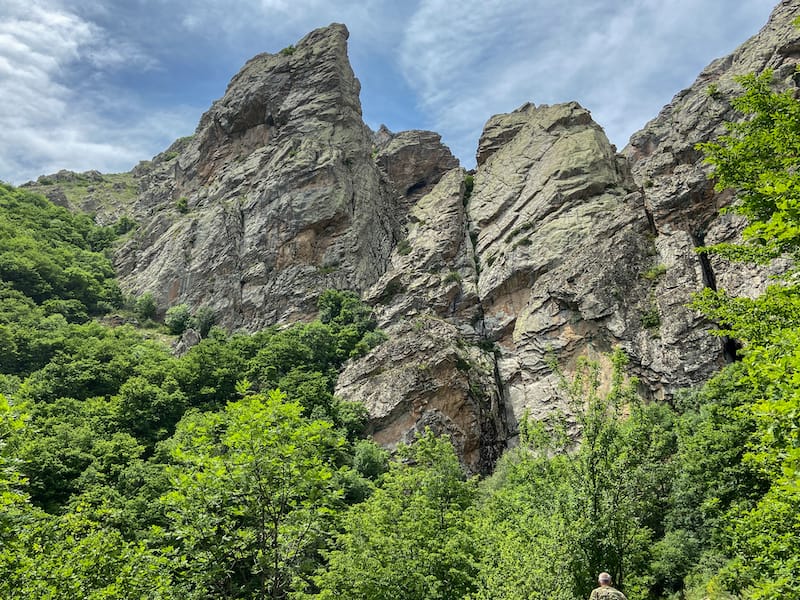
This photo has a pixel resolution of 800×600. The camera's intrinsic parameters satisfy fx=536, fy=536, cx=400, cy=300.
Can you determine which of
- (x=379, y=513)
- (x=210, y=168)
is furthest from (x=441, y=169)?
(x=379, y=513)

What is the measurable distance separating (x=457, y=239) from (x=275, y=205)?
86.0 ft

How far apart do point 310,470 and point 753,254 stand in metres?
11.3

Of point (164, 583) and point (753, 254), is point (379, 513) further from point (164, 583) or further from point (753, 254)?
point (753, 254)

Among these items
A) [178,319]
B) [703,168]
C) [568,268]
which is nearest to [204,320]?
[178,319]

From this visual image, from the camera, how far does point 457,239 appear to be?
6875 cm

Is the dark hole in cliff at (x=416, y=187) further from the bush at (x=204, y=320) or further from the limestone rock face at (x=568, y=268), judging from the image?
the bush at (x=204, y=320)

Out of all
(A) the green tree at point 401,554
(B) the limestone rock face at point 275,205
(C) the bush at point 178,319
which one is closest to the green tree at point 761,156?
(A) the green tree at point 401,554

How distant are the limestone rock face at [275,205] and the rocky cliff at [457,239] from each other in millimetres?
303

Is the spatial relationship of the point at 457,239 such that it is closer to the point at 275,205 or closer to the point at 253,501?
the point at 275,205

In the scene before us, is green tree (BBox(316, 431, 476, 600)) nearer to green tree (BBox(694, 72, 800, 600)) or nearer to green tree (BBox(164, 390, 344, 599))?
green tree (BBox(164, 390, 344, 599))

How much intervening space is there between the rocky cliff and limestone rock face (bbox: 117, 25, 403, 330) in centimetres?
30

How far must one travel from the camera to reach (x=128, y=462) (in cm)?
3722

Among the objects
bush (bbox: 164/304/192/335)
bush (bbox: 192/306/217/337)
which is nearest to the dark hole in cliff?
bush (bbox: 192/306/217/337)

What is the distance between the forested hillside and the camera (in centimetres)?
1070
